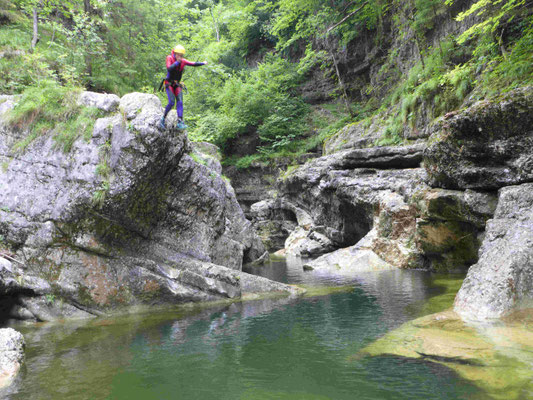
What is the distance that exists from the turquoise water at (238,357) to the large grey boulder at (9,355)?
18cm

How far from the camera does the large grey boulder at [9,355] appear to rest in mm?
5414

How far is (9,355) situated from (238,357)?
11.7 ft

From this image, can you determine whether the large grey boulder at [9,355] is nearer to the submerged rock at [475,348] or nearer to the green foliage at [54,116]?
the submerged rock at [475,348]

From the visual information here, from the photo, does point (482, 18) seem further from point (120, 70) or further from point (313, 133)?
point (120, 70)

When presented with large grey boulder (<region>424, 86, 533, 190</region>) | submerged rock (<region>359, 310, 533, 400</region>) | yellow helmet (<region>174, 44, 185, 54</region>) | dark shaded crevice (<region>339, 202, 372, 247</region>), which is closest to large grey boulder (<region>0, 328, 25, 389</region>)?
submerged rock (<region>359, 310, 533, 400</region>)

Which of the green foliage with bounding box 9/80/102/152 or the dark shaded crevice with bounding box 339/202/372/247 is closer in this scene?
the green foliage with bounding box 9/80/102/152

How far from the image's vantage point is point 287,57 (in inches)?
1479

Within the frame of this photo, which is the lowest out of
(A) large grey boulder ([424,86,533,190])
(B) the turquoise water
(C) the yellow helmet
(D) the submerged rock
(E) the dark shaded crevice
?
(B) the turquoise water

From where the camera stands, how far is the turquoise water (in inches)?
186

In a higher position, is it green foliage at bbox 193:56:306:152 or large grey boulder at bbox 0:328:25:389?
green foliage at bbox 193:56:306:152

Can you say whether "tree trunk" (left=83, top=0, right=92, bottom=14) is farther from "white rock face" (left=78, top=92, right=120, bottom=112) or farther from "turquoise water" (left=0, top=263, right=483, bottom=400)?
"turquoise water" (left=0, top=263, right=483, bottom=400)

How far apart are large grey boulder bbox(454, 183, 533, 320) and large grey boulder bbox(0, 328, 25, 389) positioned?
26.3ft

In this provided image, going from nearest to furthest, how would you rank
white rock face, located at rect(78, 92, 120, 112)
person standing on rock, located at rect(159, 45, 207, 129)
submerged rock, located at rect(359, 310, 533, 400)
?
submerged rock, located at rect(359, 310, 533, 400) < person standing on rock, located at rect(159, 45, 207, 129) < white rock face, located at rect(78, 92, 120, 112)

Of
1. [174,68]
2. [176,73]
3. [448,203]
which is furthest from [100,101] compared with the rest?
[448,203]
